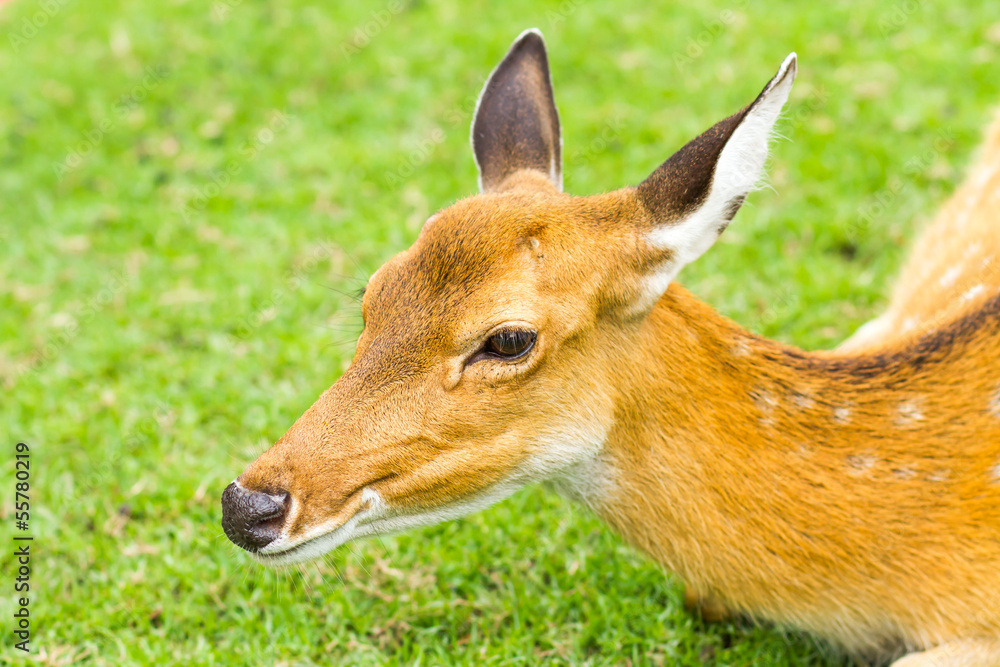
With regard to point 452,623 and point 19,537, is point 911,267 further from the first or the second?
point 19,537

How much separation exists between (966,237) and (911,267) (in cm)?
52

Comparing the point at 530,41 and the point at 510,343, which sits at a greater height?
the point at 530,41

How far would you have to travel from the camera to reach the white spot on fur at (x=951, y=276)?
4117 millimetres

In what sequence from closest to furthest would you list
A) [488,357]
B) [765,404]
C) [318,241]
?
1. [488,357]
2. [765,404]
3. [318,241]

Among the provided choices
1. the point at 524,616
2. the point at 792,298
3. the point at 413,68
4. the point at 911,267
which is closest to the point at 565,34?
the point at 413,68

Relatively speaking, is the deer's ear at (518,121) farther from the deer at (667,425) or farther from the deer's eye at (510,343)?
the deer's eye at (510,343)

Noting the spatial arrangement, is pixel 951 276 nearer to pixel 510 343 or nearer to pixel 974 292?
pixel 974 292

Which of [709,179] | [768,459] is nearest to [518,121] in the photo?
[709,179]

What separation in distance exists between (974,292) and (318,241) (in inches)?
172

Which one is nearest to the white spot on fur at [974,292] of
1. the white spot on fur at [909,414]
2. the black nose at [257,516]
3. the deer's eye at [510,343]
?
the white spot on fur at [909,414]

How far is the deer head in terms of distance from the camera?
2.93 m

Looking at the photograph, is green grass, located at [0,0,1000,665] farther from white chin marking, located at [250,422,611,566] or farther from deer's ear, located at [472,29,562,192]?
deer's ear, located at [472,29,562,192]

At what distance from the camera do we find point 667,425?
10.7 feet

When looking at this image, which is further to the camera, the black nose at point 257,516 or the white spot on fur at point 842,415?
the white spot on fur at point 842,415
